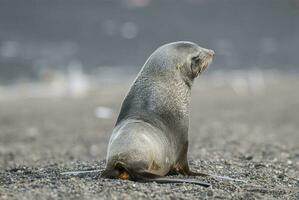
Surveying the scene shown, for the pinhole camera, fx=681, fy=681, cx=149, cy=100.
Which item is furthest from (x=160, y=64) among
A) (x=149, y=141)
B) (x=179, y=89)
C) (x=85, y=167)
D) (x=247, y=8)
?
(x=247, y=8)

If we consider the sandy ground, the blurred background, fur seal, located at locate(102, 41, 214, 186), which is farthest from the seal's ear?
the blurred background

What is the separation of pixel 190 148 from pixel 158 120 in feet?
13.7

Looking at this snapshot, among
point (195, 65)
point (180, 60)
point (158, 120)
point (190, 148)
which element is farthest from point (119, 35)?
point (158, 120)

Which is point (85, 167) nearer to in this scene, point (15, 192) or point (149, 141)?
point (149, 141)

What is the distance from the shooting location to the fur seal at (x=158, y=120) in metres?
5.91

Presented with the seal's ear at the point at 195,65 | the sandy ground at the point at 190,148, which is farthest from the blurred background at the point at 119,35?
the seal's ear at the point at 195,65

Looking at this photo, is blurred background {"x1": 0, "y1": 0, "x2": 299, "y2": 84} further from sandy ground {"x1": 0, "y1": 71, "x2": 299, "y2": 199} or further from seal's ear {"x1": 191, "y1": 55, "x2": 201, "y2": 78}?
seal's ear {"x1": 191, "y1": 55, "x2": 201, "y2": 78}

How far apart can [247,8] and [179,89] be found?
47.7m

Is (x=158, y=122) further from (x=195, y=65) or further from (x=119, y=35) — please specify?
(x=119, y=35)

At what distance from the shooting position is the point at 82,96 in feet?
86.9

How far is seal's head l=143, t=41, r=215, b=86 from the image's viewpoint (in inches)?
261

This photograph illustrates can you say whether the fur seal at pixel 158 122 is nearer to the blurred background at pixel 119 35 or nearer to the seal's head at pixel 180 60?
the seal's head at pixel 180 60

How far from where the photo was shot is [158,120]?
20.9 ft

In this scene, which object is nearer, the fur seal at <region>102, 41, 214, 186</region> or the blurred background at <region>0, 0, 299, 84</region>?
the fur seal at <region>102, 41, 214, 186</region>
